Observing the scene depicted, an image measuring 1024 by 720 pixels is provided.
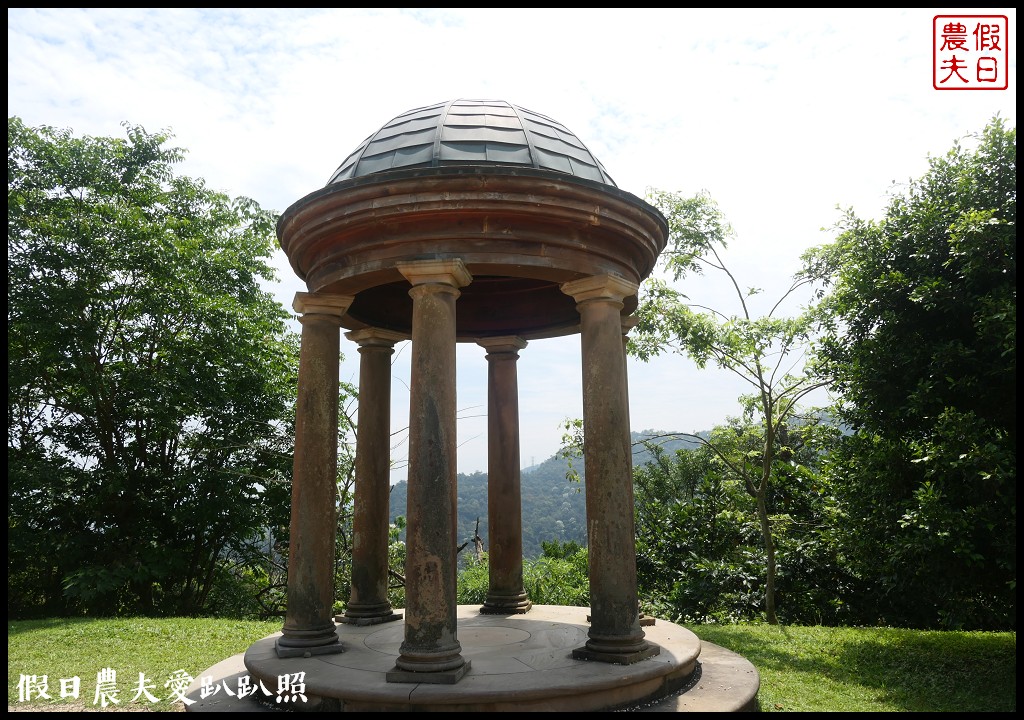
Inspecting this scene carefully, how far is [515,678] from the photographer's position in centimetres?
752

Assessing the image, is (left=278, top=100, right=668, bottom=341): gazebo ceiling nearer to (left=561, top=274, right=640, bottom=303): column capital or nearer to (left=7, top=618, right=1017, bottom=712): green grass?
Answer: (left=561, top=274, right=640, bottom=303): column capital

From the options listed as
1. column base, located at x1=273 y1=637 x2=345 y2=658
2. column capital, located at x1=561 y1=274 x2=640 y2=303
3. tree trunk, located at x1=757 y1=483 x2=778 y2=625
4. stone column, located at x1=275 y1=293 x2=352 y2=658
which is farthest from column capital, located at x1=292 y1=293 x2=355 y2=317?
tree trunk, located at x1=757 y1=483 x2=778 y2=625

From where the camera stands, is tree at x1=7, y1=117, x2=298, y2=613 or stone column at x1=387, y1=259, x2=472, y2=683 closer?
stone column at x1=387, y1=259, x2=472, y2=683

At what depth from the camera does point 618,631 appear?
8.35 m

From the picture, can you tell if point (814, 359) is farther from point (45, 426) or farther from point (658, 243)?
point (45, 426)

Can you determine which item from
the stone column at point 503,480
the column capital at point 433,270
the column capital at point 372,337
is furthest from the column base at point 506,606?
the column capital at point 433,270

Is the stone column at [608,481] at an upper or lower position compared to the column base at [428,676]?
upper

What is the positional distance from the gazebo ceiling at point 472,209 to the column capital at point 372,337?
1950 mm

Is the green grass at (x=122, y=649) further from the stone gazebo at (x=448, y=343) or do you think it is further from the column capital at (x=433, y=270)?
the column capital at (x=433, y=270)

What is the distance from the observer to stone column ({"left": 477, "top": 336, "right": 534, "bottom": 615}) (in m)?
12.7

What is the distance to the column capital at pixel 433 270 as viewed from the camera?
8523 mm

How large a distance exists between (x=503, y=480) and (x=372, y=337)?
366 cm

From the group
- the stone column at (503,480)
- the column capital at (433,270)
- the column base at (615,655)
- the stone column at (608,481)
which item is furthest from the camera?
the stone column at (503,480)

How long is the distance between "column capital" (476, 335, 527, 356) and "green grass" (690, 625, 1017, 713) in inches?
273
